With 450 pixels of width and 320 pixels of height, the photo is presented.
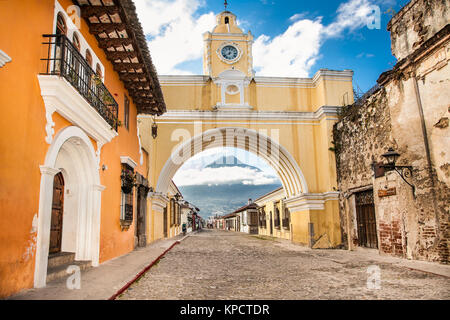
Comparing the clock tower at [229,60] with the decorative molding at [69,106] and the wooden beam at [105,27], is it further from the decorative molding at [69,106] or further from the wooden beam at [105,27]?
the decorative molding at [69,106]

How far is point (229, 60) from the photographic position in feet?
55.5

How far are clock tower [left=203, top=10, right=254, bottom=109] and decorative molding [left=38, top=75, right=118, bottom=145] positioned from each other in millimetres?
9457

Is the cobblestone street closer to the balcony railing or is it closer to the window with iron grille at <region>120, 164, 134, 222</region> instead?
the window with iron grille at <region>120, 164, 134, 222</region>

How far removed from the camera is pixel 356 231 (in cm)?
1286

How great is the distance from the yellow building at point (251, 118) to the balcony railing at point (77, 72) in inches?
281

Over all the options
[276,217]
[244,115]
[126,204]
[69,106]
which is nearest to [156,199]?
[126,204]

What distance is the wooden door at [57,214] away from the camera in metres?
6.74

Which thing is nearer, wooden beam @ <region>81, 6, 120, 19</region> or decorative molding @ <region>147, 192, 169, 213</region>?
wooden beam @ <region>81, 6, 120, 19</region>

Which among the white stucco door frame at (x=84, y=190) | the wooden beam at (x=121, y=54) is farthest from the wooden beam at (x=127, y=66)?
the white stucco door frame at (x=84, y=190)

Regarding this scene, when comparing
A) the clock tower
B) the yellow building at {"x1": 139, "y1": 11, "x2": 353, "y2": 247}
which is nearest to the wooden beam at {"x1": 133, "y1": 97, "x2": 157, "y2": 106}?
the yellow building at {"x1": 139, "y1": 11, "x2": 353, "y2": 247}

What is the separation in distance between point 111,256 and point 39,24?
5.56 metres

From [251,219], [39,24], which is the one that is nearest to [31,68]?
[39,24]

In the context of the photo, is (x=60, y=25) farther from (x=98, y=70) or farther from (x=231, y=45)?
(x=231, y=45)

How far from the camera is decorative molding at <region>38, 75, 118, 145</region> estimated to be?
5.05 m
